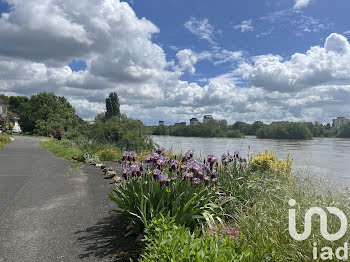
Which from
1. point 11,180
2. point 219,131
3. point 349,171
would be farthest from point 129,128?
point 219,131

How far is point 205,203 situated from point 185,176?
0.54 metres

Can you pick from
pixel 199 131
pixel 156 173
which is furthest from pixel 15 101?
pixel 156 173

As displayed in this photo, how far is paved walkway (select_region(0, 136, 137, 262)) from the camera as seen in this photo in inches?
146

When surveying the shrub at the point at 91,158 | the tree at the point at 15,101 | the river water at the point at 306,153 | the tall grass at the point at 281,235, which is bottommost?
the river water at the point at 306,153

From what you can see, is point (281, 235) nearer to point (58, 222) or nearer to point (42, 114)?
point (58, 222)

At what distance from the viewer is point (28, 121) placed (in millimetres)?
48062

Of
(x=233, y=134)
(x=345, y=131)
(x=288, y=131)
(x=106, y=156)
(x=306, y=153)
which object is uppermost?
(x=345, y=131)

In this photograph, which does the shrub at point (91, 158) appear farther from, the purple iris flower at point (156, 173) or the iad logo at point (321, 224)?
the iad logo at point (321, 224)

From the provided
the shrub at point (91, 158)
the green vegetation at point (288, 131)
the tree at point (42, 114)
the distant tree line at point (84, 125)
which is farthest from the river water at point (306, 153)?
the tree at point (42, 114)

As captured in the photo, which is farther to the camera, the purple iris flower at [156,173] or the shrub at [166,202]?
the purple iris flower at [156,173]

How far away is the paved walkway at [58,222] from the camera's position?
3.71m

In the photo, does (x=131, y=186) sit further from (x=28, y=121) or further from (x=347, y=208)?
(x=28, y=121)

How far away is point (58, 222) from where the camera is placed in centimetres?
476

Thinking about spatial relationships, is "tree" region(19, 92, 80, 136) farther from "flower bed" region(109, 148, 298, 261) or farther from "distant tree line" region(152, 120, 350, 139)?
"flower bed" region(109, 148, 298, 261)
